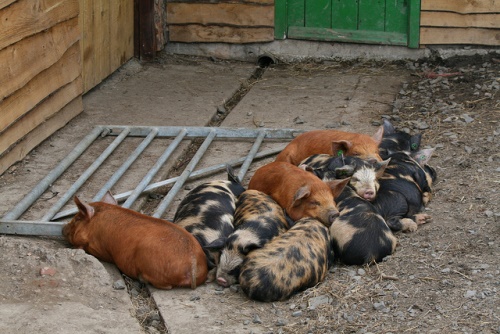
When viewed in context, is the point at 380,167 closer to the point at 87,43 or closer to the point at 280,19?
the point at 87,43

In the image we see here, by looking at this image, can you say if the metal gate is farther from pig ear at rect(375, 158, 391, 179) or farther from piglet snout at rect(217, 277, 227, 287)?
pig ear at rect(375, 158, 391, 179)

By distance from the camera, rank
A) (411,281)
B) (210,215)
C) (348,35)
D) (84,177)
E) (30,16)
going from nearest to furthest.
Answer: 1. (411,281)
2. (210,215)
3. (84,177)
4. (30,16)
5. (348,35)

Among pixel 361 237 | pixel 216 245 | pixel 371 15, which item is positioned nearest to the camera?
pixel 216 245

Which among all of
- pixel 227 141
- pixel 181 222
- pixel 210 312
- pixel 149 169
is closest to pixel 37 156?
Result: pixel 149 169

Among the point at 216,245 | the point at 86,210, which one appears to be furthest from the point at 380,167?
the point at 86,210

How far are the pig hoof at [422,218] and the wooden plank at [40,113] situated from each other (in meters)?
3.03

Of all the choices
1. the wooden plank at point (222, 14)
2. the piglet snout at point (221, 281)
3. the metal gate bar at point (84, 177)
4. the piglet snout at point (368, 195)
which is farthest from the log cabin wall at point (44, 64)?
the piglet snout at point (368, 195)

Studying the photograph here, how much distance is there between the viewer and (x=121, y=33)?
375 inches

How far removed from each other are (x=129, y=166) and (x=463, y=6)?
4492mm

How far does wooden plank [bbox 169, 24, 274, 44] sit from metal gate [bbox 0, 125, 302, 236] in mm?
2722

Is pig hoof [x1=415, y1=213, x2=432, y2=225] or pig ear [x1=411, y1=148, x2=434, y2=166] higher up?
pig ear [x1=411, y1=148, x2=434, y2=166]

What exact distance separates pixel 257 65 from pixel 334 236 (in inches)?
194

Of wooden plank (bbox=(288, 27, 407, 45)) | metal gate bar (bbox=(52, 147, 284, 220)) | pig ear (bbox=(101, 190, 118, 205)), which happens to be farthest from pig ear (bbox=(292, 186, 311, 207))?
wooden plank (bbox=(288, 27, 407, 45))

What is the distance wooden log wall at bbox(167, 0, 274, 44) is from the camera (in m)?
10.0
